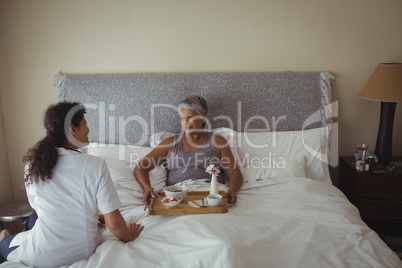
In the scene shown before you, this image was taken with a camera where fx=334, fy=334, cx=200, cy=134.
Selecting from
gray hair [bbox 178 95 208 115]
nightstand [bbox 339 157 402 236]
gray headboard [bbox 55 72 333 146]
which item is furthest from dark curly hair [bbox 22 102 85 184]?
nightstand [bbox 339 157 402 236]

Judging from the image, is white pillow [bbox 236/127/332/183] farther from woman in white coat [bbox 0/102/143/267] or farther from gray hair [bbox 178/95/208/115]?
woman in white coat [bbox 0/102/143/267]

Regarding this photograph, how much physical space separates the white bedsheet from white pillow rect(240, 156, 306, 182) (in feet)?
1.27

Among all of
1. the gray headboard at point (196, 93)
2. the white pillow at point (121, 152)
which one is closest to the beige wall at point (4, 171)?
the gray headboard at point (196, 93)

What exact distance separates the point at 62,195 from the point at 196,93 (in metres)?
1.43

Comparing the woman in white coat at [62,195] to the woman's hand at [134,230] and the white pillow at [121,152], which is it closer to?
the woman's hand at [134,230]

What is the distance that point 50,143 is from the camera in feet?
4.78

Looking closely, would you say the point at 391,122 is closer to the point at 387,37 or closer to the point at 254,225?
the point at 387,37

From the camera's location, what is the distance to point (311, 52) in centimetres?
266

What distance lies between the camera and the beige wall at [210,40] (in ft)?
8.55

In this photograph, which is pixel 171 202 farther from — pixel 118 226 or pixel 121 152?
pixel 121 152

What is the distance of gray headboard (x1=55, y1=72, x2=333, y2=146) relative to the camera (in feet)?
8.54

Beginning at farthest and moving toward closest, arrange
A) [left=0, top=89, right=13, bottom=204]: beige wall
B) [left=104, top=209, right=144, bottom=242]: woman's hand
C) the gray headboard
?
[left=0, top=89, right=13, bottom=204]: beige wall < the gray headboard < [left=104, top=209, right=144, bottom=242]: woman's hand

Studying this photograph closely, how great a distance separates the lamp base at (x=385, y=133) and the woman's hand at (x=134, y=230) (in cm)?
187

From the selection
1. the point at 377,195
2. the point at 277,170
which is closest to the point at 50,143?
the point at 277,170
